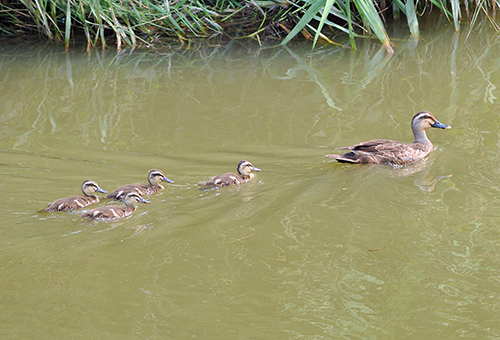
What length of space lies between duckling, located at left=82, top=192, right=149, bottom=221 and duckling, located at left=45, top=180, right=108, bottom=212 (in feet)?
0.56

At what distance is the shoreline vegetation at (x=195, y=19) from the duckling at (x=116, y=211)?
16.8ft

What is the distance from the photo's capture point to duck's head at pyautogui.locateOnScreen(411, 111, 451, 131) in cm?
628

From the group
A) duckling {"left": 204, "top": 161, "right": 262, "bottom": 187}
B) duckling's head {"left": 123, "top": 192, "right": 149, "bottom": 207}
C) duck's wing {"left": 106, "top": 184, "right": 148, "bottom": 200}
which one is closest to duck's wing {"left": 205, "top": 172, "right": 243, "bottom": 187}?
duckling {"left": 204, "top": 161, "right": 262, "bottom": 187}

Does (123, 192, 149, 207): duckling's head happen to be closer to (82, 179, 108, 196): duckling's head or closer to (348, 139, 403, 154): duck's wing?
(82, 179, 108, 196): duckling's head

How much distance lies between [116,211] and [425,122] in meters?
3.20

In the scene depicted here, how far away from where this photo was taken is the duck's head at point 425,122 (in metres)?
6.28

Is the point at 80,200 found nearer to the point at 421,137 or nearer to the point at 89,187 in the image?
the point at 89,187

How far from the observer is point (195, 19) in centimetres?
1078

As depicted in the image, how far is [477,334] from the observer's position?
3.28m

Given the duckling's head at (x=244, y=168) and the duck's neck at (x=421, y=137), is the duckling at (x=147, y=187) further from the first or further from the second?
the duck's neck at (x=421, y=137)

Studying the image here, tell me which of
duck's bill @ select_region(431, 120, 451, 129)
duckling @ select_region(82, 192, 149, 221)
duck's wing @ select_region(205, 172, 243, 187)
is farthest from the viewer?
duck's bill @ select_region(431, 120, 451, 129)

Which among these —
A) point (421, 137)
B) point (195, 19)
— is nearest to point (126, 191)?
point (421, 137)

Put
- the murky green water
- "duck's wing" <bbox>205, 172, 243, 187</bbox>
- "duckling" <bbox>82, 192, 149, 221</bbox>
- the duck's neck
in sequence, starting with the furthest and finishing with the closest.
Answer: the duck's neck → "duck's wing" <bbox>205, 172, 243, 187</bbox> → "duckling" <bbox>82, 192, 149, 221</bbox> → the murky green water

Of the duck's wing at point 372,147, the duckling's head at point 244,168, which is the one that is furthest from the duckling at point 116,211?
the duck's wing at point 372,147
